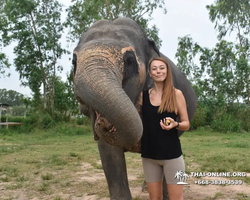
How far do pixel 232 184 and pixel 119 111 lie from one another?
3200mm

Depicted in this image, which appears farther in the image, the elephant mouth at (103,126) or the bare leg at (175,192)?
the bare leg at (175,192)

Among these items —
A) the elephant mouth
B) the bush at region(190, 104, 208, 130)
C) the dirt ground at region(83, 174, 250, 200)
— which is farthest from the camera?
the bush at region(190, 104, 208, 130)

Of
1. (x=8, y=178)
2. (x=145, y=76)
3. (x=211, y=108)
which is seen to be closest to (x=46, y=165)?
(x=8, y=178)

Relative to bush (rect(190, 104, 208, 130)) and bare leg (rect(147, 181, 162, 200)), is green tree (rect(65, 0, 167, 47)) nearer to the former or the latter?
bush (rect(190, 104, 208, 130))

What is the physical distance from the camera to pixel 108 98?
1694mm

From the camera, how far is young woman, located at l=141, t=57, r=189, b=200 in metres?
2.02

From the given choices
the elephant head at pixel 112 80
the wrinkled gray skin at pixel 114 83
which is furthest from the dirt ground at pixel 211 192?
the elephant head at pixel 112 80

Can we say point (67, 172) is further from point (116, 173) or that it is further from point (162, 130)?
point (162, 130)

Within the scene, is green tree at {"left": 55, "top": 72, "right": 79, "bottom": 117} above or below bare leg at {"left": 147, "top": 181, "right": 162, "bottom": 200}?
above

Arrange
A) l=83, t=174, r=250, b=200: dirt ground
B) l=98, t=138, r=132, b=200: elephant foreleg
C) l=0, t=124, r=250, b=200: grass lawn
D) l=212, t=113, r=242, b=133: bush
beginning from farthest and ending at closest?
l=212, t=113, r=242, b=133: bush < l=0, t=124, r=250, b=200: grass lawn < l=83, t=174, r=250, b=200: dirt ground < l=98, t=138, r=132, b=200: elephant foreleg

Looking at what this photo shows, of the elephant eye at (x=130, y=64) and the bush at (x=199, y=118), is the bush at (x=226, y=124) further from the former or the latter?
the elephant eye at (x=130, y=64)

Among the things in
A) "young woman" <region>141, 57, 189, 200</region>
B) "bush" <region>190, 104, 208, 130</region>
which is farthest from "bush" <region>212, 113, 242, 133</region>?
"young woman" <region>141, 57, 189, 200</region>

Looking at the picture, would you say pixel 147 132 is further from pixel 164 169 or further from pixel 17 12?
pixel 17 12

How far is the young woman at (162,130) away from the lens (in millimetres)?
2020
